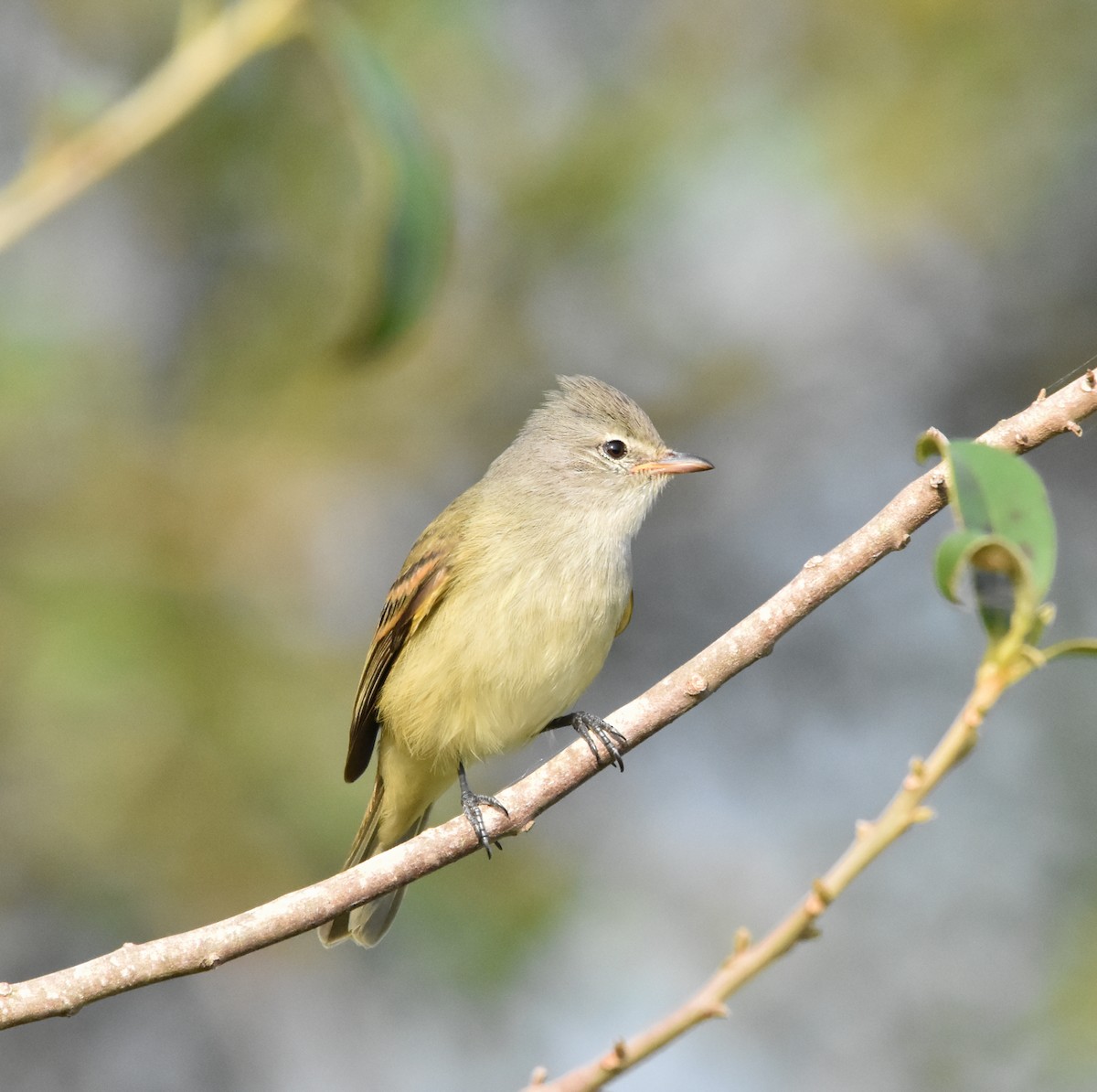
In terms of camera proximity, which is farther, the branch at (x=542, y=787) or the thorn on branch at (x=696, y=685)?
the thorn on branch at (x=696, y=685)

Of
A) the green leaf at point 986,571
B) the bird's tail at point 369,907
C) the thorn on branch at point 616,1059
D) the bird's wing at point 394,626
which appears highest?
the bird's wing at point 394,626

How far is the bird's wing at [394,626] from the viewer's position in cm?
408

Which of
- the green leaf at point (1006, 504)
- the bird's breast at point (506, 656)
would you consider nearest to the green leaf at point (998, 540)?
the green leaf at point (1006, 504)

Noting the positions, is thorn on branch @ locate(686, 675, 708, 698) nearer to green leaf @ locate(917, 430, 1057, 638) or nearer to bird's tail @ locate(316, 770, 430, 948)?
green leaf @ locate(917, 430, 1057, 638)

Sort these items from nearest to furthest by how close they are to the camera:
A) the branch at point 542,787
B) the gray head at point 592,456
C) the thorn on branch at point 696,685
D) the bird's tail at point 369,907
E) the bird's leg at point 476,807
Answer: the branch at point 542,787 < the thorn on branch at point 696,685 < the bird's leg at point 476,807 < the bird's tail at point 369,907 < the gray head at point 592,456

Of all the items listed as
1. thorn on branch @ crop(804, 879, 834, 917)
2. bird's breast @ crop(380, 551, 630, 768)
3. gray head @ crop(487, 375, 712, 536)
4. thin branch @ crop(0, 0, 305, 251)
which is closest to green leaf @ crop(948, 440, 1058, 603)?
thorn on branch @ crop(804, 879, 834, 917)

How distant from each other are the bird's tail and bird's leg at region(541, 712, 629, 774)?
1.93ft

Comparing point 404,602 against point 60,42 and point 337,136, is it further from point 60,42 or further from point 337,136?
point 60,42

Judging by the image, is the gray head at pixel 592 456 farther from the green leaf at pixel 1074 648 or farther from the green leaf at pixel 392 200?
the green leaf at pixel 1074 648

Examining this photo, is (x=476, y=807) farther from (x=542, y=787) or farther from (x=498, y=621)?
(x=498, y=621)

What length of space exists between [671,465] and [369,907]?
1640 millimetres

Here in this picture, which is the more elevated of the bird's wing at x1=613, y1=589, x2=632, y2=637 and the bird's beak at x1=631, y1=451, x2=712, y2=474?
the bird's beak at x1=631, y1=451, x2=712, y2=474

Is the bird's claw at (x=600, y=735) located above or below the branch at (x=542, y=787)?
above

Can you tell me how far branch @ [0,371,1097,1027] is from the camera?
81.9 inches
